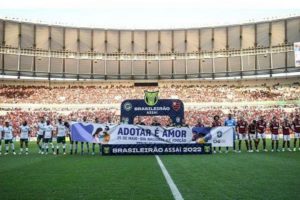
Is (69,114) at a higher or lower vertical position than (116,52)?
lower

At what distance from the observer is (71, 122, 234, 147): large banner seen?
72.0 feet

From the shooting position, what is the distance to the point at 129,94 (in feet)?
209

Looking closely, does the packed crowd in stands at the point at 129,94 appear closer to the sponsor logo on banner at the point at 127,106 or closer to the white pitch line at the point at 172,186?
the sponsor logo on banner at the point at 127,106

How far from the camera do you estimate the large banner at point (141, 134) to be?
72.0ft

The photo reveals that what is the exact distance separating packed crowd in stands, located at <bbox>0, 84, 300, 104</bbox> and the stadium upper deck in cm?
404

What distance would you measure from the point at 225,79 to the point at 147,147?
49.7m

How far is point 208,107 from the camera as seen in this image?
5909 cm

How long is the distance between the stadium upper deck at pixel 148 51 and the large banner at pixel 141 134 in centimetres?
4728

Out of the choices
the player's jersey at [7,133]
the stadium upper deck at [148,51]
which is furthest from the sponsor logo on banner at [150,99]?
the stadium upper deck at [148,51]

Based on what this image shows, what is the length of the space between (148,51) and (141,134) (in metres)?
51.5

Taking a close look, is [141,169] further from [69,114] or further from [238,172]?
[69,114]

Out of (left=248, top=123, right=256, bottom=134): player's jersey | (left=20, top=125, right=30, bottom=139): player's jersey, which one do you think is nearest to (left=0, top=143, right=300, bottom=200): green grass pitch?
(left=248, top=123, right=256, bottom=134): player's jersey

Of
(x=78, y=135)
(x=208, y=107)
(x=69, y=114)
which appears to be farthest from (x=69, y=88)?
(x=78, y=135)

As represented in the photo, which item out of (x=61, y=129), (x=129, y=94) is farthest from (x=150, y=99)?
(x=129, y=94)
